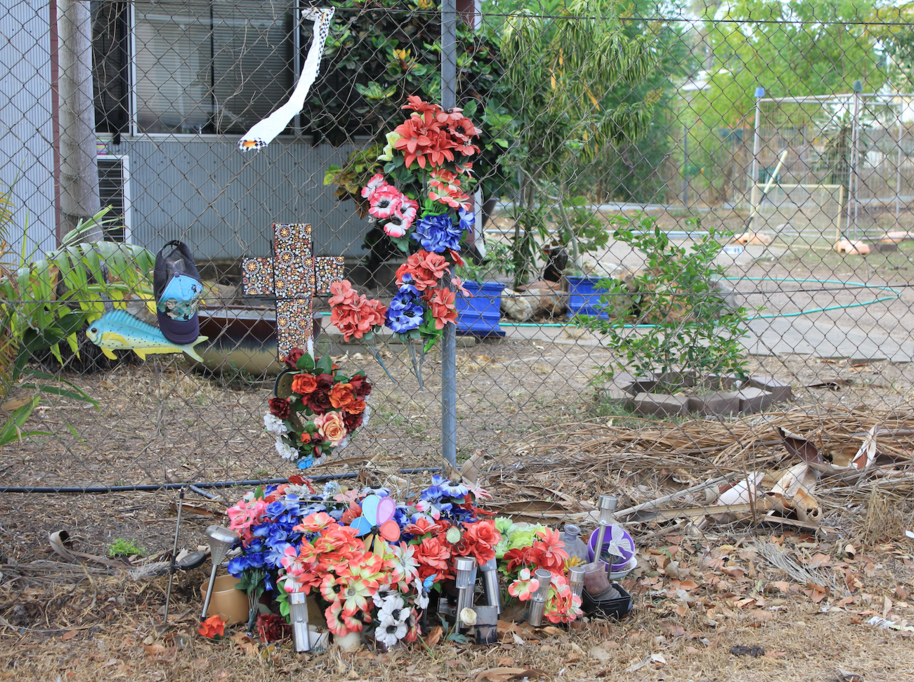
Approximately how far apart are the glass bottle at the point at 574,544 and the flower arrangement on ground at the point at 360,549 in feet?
0.87

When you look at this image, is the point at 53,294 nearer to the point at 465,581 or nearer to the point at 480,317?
the point at 465,581

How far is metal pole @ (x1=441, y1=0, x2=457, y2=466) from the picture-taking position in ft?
8.66

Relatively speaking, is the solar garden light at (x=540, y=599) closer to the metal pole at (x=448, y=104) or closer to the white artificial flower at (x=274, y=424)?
the metal pole at (x=448, y=104)

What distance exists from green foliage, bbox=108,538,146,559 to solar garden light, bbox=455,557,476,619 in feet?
3.93

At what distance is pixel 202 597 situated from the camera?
2465mm

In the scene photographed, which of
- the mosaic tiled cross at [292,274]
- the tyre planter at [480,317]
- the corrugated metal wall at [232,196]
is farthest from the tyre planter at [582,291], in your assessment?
the mosaic tiled cross at [292,274]

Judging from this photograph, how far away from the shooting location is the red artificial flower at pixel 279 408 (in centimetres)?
240

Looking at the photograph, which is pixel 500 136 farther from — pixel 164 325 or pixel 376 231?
pixel 164 325

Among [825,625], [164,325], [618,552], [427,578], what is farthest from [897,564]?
[164,325]

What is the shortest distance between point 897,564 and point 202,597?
2.42 meters

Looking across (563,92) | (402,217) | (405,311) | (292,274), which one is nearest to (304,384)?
(405,311)

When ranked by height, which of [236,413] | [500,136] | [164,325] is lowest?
[236,413]

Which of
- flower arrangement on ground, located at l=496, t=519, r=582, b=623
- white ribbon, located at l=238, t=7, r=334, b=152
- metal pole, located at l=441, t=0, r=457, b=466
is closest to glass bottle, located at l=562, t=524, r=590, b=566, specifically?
flower arrangement on ground, located at l=496, t=519, r=582, b=623

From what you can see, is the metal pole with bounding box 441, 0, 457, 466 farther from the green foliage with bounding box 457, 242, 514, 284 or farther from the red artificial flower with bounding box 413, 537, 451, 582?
the green foliage with bounding box 457, 242, 514, 284
